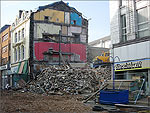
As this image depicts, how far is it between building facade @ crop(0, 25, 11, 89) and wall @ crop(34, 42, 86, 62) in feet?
36.5

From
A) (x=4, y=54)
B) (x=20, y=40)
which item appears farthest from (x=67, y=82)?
(x=4, y=54)

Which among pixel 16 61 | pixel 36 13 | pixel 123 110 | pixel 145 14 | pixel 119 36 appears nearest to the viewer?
pixel 123 110

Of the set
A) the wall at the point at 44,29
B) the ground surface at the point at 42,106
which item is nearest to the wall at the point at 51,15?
the wall at the point at 44,29

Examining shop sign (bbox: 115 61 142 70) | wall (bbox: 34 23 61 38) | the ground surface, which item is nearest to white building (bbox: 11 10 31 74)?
wall (bbox: 34 23 61 38)

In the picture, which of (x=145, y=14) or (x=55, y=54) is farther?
(x=55, y=54)

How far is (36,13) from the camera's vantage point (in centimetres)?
3338

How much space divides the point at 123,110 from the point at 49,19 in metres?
25.2

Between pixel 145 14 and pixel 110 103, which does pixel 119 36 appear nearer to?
pixel 145 14

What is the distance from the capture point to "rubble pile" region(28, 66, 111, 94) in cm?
2302

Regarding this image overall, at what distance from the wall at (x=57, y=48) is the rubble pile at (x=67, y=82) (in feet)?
18.4

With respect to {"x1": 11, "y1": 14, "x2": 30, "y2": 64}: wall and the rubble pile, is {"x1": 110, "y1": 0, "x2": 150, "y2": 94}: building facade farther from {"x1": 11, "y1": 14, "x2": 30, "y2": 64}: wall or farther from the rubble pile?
→ {"x1": 11, "y1": 14, "x2": 30, "y2": 64}: wall

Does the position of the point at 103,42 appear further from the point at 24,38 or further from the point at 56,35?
the point at 24,38

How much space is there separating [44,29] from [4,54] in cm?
1529

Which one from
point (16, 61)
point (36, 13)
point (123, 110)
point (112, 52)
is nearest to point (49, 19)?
point (36, 13)
